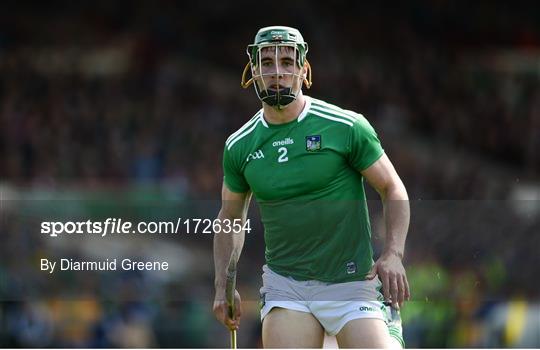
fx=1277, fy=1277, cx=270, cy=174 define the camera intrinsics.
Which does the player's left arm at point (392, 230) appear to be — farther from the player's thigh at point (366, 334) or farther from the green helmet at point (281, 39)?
the green helmet at point (281, 39)

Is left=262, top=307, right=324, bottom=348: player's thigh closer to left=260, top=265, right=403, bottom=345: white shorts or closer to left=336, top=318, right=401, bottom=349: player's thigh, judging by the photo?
left=260, top=265, right=403, bottom=345: white shorts

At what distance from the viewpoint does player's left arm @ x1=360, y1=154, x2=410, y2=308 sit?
17.1ft

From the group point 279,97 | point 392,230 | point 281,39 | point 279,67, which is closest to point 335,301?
point 392,230

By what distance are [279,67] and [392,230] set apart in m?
0.86

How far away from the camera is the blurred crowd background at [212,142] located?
9.40 meters

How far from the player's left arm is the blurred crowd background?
147cm

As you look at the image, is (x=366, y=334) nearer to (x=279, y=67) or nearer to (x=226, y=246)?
(x=226, y=246)

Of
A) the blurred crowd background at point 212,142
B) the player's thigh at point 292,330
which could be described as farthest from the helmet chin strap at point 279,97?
the blurred crowd background at point 212,142

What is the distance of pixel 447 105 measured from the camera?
18078mm

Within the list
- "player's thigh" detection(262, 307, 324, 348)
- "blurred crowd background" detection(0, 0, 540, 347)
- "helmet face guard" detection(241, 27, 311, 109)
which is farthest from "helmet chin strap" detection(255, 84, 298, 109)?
"blurred crowd background" detection(0, 0, 540, 347)

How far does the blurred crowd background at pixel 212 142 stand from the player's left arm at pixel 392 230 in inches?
57.7

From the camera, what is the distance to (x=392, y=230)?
211 inches

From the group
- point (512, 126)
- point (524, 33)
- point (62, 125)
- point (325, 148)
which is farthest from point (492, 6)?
point (325, 148)

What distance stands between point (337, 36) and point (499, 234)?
952cm
